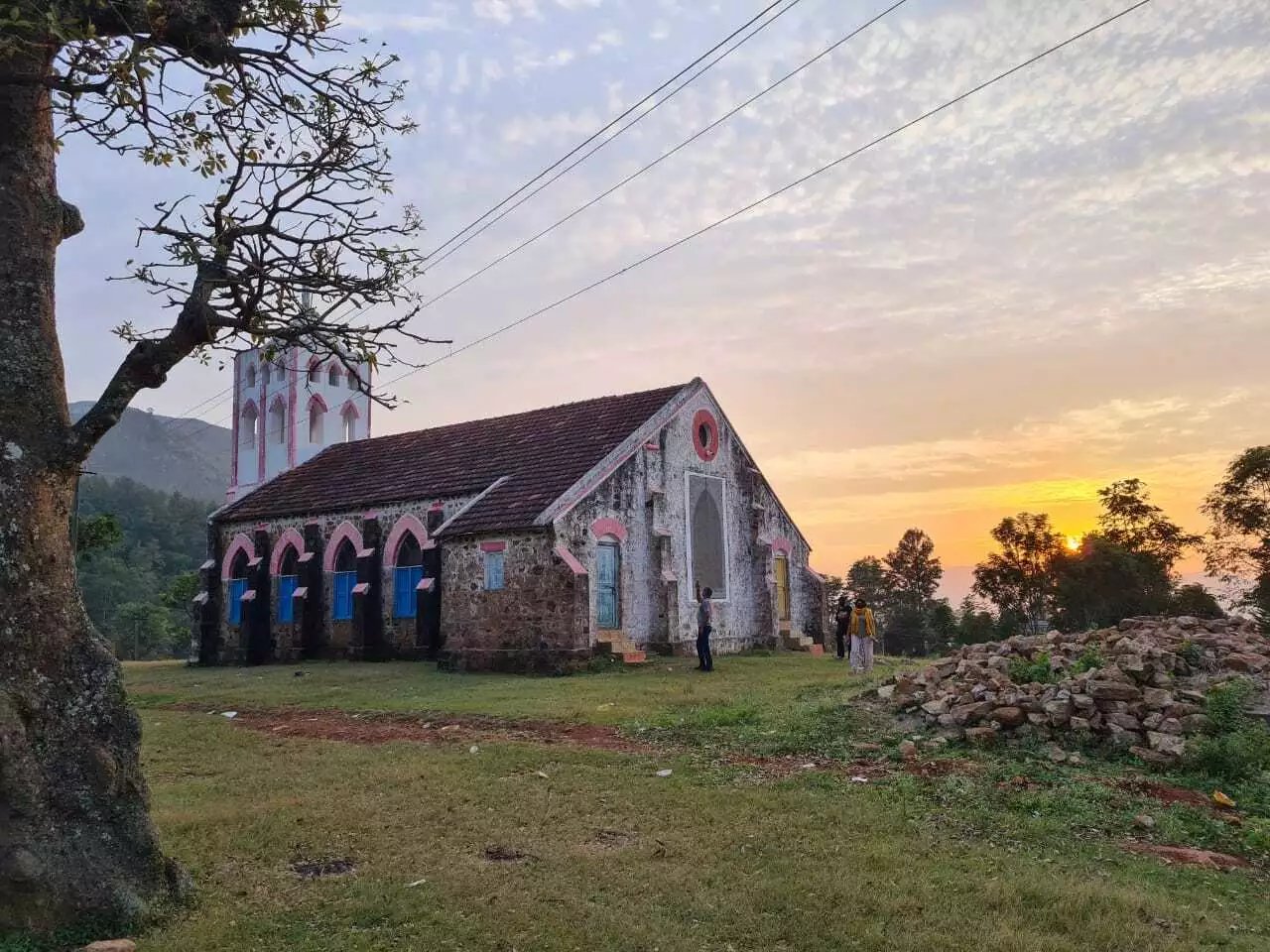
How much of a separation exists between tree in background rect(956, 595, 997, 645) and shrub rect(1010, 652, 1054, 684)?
2253cm

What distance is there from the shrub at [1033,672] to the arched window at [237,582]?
23714mm

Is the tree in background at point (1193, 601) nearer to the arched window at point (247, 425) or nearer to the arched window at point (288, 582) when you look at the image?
the arched window at point (288, 582)

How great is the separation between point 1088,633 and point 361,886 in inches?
473

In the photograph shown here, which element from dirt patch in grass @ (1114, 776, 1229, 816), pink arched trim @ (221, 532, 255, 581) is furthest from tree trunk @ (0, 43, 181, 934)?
pink arched trim @ (221, 532, 255, 581)

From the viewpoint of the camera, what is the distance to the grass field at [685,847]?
Answer: 16.8ft

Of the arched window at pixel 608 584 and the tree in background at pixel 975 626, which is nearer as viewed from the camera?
the arched window at pixel 608 584

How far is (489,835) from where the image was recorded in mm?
6883

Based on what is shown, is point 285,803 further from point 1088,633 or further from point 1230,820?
point 1088,633

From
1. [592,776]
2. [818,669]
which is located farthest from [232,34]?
[818,669]

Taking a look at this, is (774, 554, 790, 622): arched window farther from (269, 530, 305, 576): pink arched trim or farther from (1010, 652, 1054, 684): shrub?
(1010, 652, 1054, 684): shrub

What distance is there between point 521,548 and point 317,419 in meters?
18.2

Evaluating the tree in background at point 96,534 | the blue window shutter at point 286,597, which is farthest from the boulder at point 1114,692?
the blue window shutter at point 286,597

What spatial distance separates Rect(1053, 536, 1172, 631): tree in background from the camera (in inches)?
1175

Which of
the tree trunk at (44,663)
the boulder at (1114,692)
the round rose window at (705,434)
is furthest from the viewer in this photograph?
the round rose window at (705,434)
